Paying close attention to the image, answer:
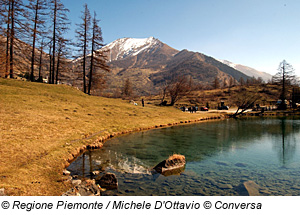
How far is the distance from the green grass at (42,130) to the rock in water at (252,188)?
9501 millimetres

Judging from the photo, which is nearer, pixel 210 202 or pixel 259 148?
pixel 210 202

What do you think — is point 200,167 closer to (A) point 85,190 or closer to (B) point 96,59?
(A) point 85,190

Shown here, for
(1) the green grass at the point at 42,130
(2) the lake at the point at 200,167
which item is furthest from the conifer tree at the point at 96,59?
(2) the lake at the point at 200,167

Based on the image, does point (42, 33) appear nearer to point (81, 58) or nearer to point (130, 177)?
point (81, 58)

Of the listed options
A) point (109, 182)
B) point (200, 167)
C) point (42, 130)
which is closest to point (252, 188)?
point (200, 167)

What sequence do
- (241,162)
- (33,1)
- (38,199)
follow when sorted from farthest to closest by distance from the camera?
(33,1), (241,162), (38,199)

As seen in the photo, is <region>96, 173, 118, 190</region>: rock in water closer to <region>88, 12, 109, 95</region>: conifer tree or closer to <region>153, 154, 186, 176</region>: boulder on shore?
<region>153, 154, 186, 176</region>: boulder on shore

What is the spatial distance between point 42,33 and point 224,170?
137ft

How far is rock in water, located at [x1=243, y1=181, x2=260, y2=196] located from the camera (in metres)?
9.46

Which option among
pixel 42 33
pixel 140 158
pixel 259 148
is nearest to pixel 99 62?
pixel 42 33

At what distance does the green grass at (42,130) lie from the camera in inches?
350

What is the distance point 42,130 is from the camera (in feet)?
55.5

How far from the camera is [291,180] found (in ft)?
37.4

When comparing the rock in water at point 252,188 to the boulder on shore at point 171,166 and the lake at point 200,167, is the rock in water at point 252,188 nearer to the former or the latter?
the lake at point 200,167
